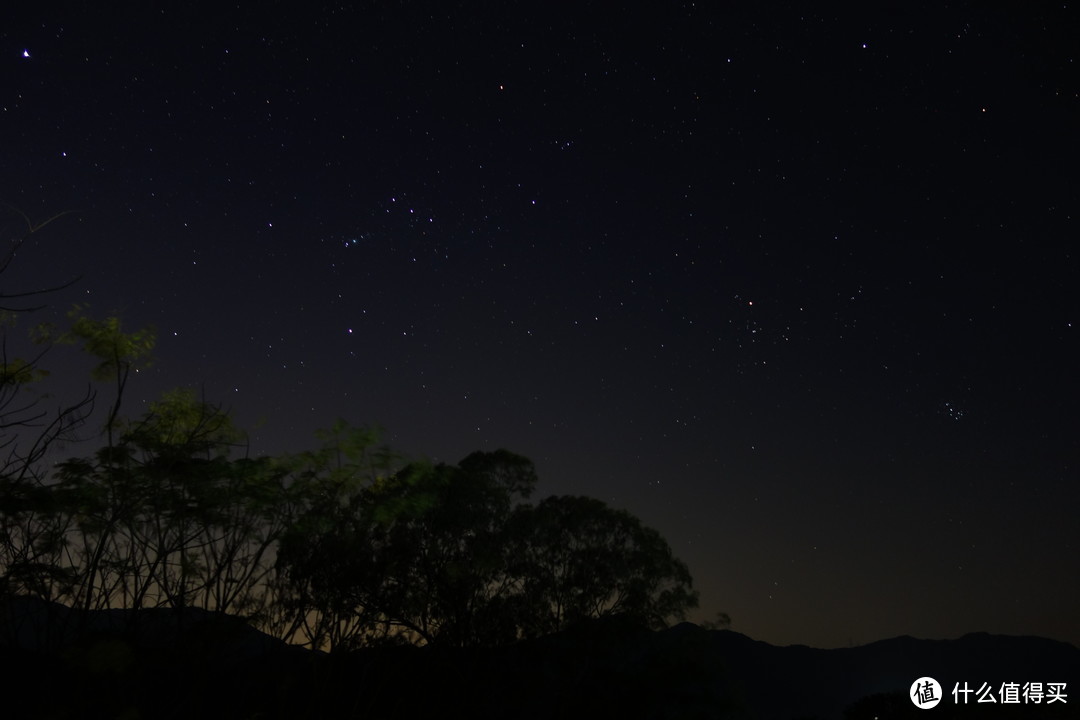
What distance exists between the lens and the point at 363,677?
768 centimetres

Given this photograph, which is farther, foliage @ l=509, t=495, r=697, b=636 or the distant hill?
foliage @ l=509, t=495, r=697, b=636

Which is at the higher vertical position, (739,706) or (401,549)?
(401,549)

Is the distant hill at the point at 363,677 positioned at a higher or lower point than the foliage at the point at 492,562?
lower

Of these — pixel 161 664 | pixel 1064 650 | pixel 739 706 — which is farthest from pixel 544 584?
pixel 1064 650

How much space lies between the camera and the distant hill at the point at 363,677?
6.93 meters

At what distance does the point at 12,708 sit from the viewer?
27.0 ft

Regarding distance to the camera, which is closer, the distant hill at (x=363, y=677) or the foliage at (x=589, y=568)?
the distant hill at (x=363, y=677)

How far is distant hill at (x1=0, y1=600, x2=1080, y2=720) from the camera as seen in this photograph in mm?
6926

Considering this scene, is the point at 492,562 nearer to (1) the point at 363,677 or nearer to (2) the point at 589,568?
(2) the point at 589,568

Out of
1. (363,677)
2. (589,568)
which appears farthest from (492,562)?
(363,677)

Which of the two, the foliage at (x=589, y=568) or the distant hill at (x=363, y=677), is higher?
the foliage at (x=589, y=568)

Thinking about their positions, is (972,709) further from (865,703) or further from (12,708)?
(12,708)

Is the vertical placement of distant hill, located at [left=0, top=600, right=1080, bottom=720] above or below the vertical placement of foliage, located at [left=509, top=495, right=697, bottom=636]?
below

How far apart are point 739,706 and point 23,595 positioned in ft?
34.9
